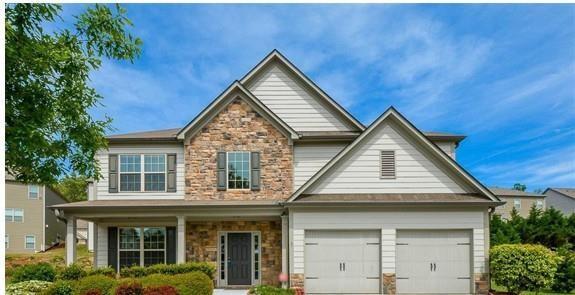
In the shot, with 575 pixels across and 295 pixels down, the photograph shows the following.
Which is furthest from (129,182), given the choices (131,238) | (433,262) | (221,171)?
(433,262)

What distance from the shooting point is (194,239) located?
16.2 m

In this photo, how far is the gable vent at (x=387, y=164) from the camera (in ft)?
48.1

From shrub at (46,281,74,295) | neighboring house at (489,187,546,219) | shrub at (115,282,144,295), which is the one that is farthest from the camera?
neighboring house at (489,187,546,219)

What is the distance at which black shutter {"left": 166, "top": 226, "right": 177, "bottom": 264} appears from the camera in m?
16.4

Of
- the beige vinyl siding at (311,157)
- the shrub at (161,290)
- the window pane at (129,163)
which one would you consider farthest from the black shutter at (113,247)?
the beige vinyl siding at (311,157)

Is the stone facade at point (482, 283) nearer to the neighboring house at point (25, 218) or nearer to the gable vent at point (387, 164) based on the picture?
the gable vent at point (387, 164)

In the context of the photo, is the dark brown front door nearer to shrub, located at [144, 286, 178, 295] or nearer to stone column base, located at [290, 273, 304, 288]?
stone column base, located at [290, 273, 304, 288]

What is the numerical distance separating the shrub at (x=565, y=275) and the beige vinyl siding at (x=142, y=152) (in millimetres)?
13500

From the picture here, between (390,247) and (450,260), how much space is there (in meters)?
2.01

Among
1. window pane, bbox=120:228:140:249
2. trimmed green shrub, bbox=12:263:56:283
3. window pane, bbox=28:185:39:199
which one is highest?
window pane, bbox=28:185:39:199

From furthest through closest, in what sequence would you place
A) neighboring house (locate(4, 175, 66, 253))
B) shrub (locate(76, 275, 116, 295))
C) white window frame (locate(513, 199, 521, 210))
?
1. white window frame (locate(513, 199, 521, 210))
2. neighboring house (locate(4, 175, 66, 253))
3. shrub (locate(76, 275, 116, 295))

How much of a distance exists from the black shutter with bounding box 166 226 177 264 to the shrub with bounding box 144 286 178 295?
5949 millimetres

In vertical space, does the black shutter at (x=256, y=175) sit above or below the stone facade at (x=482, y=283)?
above

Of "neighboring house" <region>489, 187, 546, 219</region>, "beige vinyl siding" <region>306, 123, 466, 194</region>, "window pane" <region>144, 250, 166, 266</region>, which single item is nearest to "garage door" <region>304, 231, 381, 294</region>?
"beige vinyl siding" <region>306, 123, 466, 194</region>
